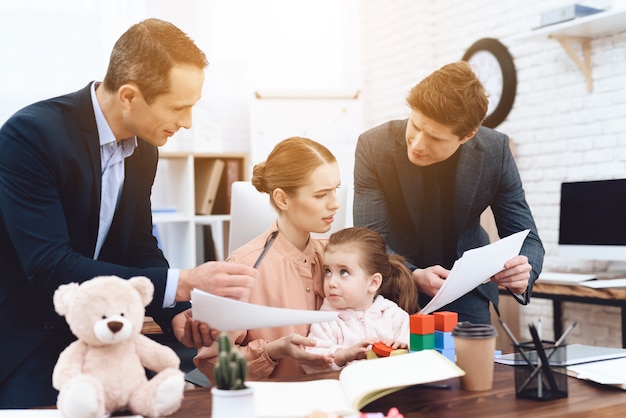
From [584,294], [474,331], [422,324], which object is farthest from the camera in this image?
[584,294]

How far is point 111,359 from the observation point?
1010mm

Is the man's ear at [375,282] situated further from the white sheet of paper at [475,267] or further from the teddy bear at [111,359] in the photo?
the teddy bear at [111,359]

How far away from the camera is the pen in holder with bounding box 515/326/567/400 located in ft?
3.82

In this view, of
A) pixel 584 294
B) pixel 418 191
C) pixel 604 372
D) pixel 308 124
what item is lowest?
pixel 584 294

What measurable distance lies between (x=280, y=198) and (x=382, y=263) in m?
0.29

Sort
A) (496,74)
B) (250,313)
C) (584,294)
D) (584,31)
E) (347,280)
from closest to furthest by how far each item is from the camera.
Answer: (250,313) < (347,280) < (584,294) < (584,31) < (496,74)

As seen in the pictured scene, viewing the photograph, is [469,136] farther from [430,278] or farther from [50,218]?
[50,218]

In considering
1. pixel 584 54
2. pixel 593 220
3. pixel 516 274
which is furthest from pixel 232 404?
pixel 584 54

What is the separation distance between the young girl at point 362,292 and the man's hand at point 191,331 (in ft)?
0.84

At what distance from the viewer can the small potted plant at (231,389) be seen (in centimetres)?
91

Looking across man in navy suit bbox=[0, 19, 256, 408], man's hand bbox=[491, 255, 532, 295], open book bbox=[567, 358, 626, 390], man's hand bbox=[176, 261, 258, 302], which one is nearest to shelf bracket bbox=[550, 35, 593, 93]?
man's hand bbox=[491, 255, 532, 295]

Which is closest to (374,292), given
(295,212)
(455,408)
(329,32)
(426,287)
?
(426,287)

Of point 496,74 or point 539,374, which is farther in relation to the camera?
point 496,74

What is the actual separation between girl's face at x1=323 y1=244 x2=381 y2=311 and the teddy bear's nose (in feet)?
2.41
